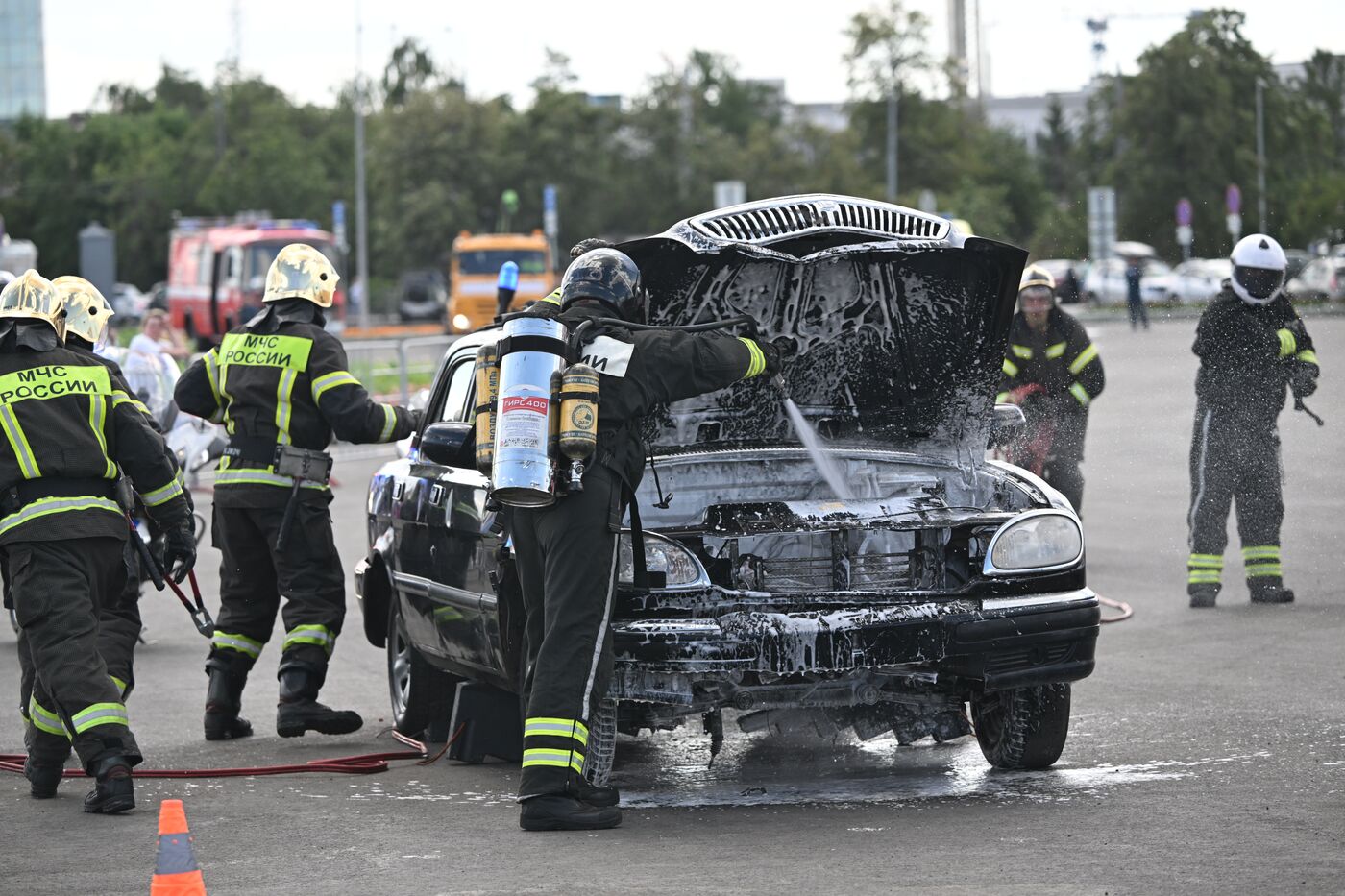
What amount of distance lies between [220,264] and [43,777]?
35.0 metres

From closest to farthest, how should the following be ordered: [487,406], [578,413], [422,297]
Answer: [578,413]
[487,406]
[422,297]

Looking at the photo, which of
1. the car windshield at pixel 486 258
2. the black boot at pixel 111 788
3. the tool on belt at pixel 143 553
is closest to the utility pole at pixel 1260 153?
the car windshield at pixel 486 258

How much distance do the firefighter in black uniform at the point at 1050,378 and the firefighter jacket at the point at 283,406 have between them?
4945 mm

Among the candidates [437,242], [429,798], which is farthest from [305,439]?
[437,242]

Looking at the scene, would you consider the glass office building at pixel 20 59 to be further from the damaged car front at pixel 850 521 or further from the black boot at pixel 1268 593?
the damaged car front at pixel 850 521

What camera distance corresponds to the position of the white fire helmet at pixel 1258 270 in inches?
448

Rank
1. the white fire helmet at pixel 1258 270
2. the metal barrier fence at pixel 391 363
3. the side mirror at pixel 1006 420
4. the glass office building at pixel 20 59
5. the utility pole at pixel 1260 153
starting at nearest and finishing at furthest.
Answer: the side mirror at pixel 1006 420 < the white fire helmet at pixel 1258 270 < the metal barrier fence at pixel 391 363 < the utility pole at pixel 1260 153 < the glass office building at pixel 20 59

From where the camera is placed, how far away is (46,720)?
7363 mm

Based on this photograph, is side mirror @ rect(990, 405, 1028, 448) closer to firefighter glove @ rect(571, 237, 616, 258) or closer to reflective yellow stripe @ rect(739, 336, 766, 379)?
reflective yellow stripe @ rect(739, 336, 766, 379)

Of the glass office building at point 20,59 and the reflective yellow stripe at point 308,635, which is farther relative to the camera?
the glass office building at point 20,59

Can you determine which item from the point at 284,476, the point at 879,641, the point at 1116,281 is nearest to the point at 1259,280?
the point at 879,641

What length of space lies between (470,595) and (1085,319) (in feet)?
119

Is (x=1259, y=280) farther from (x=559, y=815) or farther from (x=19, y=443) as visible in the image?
(x=19, y=443)

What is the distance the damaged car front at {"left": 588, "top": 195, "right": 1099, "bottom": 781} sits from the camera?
6715 mm
